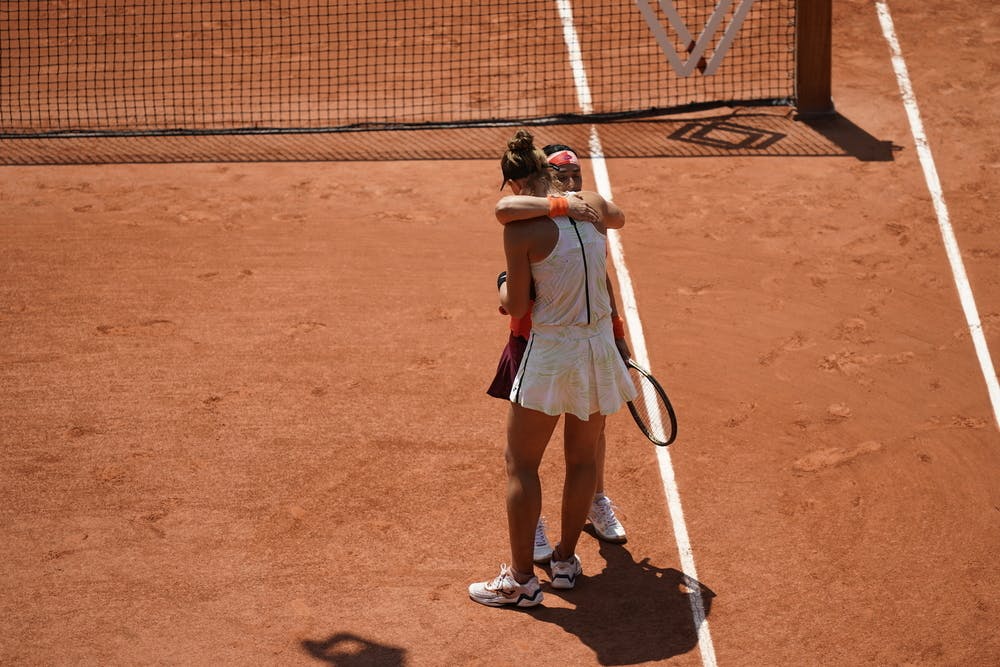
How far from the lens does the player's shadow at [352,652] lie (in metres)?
5.16

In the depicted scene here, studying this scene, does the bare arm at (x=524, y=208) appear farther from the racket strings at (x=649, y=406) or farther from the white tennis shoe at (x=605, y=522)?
the white tennis shoe at (x=605, y=522)

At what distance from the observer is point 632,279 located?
27.1 feet

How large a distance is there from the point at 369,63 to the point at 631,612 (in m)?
8.04

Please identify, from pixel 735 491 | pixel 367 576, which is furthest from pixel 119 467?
pixel 735 491

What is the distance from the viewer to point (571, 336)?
5059mm

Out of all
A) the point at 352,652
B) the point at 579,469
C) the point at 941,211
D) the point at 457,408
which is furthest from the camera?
the point at 941,211

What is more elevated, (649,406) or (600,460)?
(649,406)

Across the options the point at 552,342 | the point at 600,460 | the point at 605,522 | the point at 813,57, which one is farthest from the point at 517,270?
the point at 813,57

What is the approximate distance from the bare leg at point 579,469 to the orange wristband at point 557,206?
38.8 inches

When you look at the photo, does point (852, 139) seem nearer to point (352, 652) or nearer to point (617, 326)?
point (617, 326)

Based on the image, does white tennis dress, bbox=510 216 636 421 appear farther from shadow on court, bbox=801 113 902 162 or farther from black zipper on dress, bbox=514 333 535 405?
shadow on court, bbox=801 113 902 162

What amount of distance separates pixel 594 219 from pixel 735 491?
214 centimetres

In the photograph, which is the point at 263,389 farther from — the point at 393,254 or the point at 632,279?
the point at 632,279

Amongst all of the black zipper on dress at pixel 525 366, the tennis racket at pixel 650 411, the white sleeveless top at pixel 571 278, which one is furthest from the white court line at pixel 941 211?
the black zipper on dress at pixel 525 366
